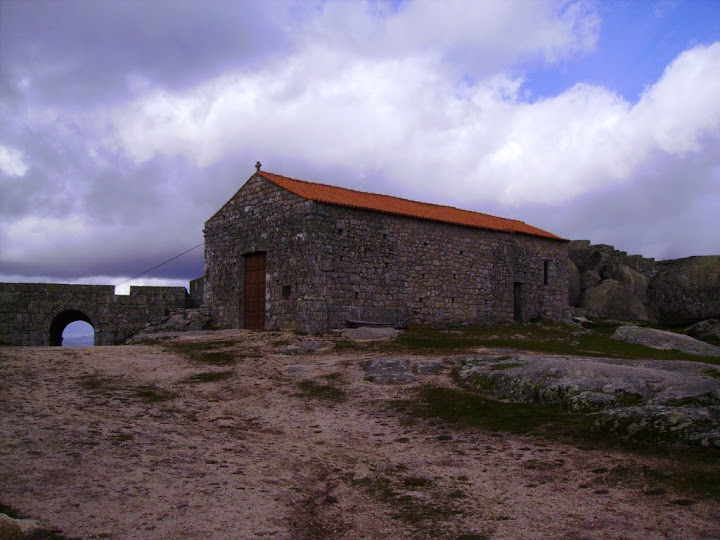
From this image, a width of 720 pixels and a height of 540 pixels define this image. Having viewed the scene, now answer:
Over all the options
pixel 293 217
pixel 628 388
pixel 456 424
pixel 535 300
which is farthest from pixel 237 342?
pixel 535 300

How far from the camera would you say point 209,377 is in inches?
534

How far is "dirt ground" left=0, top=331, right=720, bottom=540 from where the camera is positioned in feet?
17.2

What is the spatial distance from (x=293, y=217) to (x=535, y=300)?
50.3ft

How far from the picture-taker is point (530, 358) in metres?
12.9

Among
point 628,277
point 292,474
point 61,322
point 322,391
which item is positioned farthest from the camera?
point 628,277

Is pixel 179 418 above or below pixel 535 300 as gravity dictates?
below

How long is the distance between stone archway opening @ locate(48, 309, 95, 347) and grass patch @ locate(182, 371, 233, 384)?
454 inches

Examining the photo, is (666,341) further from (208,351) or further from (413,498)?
(413,498)

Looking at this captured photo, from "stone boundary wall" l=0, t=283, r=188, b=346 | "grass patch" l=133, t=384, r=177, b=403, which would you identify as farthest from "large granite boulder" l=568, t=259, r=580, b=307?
"grass patch" l=133, t=384, r=177, b=403

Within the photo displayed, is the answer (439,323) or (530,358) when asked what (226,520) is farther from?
(439,323)

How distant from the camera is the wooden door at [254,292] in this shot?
76.6 feet

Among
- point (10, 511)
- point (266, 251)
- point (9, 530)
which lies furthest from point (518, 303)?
point (9, 530)

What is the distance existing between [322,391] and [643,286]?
31067 millimetres

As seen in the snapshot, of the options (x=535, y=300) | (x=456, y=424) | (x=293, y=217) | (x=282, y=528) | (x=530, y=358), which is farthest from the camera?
(x=535, y=300)
